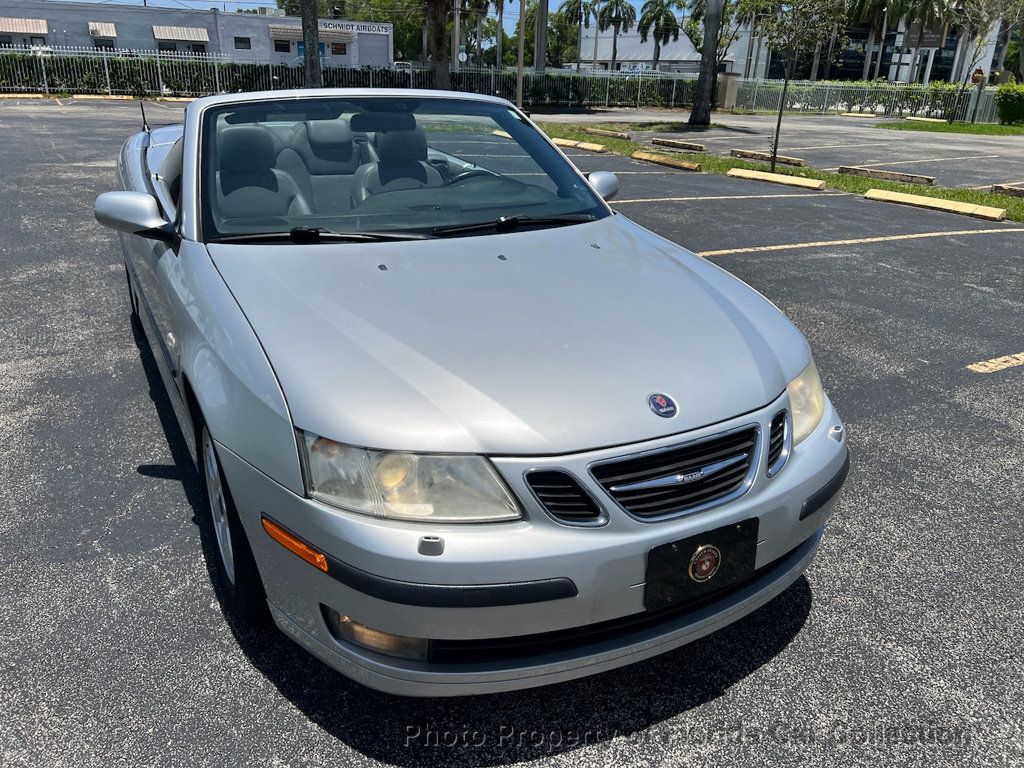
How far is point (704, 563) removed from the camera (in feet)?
6.46

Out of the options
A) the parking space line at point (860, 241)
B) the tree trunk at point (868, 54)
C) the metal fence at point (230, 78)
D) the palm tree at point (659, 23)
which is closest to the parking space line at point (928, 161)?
the parking space line at point (860, 241)

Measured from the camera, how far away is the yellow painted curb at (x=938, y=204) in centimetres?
979

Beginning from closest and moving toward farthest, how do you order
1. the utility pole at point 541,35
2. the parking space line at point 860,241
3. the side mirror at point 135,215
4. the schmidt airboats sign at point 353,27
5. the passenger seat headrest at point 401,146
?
the side mirror at point 135,215 < the passenger seat headrest at point 401,146 < the parking space line at point 860,241 < the utility pole at point 541,35 < the schmidt airboats sign at point 353,27

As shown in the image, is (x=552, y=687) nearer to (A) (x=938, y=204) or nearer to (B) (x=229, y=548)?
(B) (x=229, y=548)

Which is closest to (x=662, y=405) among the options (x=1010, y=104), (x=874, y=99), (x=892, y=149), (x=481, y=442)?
(x=481, y=442)

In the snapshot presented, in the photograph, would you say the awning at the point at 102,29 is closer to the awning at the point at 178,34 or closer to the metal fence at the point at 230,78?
the awning at the point at 178,34

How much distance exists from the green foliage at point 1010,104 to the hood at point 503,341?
36.8 metres

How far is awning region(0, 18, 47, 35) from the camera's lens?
143ft

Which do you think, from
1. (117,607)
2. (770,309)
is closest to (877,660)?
(770,309)

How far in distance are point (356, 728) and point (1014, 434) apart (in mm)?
3500

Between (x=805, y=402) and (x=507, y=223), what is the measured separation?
4.42 ft

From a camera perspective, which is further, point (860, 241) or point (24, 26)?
point (24, 26)

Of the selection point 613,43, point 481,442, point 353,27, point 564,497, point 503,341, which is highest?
point 613,43

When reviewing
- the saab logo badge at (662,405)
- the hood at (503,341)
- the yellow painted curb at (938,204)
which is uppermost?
the hood at (503,341)
